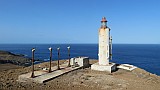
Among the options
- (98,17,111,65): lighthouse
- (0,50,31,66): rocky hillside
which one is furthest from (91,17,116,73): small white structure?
(0,50,31,66): rocky hillside

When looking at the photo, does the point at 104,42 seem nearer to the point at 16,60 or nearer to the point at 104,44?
the point at 104,44

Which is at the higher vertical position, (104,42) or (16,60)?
(104,42)

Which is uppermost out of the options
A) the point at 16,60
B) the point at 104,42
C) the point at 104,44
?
the point at 104,42

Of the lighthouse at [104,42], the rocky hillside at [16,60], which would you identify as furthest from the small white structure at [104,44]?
the rocky hillside at [16,60]

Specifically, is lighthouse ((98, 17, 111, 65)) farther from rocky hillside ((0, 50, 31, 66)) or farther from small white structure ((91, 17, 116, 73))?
rocky hillside ((0, 50, 31, 66))

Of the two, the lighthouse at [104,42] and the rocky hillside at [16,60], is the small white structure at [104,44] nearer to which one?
the lighthouse at [104,42]

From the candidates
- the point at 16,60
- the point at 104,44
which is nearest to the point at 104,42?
the point at 104,44

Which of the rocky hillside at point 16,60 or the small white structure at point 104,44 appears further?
the rocky hillside at point 16,60

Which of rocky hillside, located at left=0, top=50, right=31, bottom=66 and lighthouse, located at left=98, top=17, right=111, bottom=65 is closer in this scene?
lighthouse, located at left=98, top=17, right=111, bottom=65

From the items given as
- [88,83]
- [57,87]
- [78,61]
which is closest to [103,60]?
[78,61]

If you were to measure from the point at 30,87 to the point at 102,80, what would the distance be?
6.52m

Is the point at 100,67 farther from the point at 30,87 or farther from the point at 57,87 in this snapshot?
the point at 30,87

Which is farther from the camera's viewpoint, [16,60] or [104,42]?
[16,60]

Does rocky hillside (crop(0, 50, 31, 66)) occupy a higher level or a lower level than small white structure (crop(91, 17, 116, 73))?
lower
